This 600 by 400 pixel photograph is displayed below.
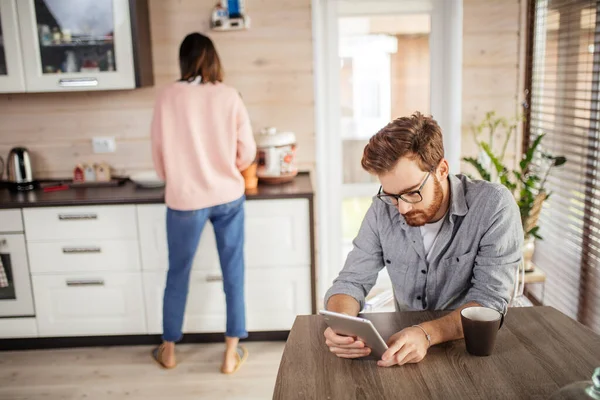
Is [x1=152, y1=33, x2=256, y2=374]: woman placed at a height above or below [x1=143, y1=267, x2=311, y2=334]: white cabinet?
above

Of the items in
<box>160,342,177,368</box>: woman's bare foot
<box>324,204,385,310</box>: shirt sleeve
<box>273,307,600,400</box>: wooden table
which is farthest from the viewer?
<box>160,342,177,368</box>: woman's bare foot

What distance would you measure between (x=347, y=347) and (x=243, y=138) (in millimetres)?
1574

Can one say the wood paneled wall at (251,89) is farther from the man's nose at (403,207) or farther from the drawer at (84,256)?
the man's nose at (403,207)

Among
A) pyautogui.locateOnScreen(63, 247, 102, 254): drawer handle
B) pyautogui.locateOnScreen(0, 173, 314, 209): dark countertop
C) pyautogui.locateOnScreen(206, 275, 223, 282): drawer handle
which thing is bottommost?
pyautogui.locateOnScreen(206, 275, 223, 282): drawer handle

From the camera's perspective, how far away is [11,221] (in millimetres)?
3041

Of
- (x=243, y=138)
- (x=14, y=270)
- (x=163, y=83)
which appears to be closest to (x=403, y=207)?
(x=243, y=138)

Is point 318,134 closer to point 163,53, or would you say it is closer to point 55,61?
point 163,53

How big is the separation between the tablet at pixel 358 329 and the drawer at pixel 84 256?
1906 millimetres

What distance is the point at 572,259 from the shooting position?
2.91 m

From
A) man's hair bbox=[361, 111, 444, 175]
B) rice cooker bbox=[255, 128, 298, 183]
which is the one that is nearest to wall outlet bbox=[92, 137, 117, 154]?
rice cooker bbox=[255, 128, 298, 183]

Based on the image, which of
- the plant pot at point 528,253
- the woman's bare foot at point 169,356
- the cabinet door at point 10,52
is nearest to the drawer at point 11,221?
the cabinet door at point 10,52

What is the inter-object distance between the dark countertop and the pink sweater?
25 centimetres

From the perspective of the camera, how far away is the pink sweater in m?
2.69

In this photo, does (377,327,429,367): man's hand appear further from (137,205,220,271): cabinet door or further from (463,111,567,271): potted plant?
(137,205,220,271): cabinet door
